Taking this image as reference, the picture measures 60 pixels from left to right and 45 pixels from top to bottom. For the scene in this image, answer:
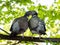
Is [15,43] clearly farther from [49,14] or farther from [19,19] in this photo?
[49,14]

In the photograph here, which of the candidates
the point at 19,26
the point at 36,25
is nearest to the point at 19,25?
the point at 19,26

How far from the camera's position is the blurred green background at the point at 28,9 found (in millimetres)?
1775

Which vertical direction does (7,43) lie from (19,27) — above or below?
below

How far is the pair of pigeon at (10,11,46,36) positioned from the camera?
178 centimetres

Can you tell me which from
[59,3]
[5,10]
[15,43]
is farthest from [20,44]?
[59,3]

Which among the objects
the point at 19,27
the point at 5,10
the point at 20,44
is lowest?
the point at 20,44

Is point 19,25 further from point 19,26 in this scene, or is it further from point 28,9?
point 28,9

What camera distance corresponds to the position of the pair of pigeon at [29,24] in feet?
5.85

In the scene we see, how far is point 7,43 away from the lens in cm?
177

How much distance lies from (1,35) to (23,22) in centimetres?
20

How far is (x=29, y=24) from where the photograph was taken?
1.80 m

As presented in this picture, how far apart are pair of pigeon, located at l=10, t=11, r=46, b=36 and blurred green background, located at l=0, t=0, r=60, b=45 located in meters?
0.03

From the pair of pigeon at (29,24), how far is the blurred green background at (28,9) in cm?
3

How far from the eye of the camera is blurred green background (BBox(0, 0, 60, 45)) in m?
1.78
